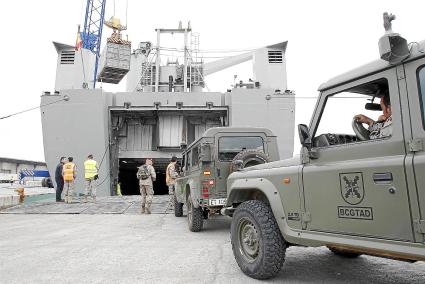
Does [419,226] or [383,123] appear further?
[383,123]

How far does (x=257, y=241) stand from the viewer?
367cm

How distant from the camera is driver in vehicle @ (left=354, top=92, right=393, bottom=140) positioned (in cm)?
267

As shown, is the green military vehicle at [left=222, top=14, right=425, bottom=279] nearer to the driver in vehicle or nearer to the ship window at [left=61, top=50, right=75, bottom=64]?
the driver in vehicle

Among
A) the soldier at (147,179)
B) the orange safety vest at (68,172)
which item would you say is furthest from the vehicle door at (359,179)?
the orange safety vest at (68,172)

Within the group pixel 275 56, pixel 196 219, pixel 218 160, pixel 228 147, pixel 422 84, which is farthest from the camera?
pixel 275 56

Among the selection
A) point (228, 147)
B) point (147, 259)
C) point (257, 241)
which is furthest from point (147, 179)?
point (257, 241)

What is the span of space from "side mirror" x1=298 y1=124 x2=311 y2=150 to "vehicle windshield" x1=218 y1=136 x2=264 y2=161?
3.41 metres

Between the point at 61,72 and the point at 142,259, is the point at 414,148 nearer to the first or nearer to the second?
the point at 142,259

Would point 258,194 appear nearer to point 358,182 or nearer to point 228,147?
point 358,182

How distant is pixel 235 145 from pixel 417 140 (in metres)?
4.46

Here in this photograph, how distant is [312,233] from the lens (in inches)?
124

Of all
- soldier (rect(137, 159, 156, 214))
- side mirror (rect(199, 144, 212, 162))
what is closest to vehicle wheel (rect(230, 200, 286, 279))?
side mirror (rect(199, 144, 212, 162))

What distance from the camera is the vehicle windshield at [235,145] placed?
6.61 m

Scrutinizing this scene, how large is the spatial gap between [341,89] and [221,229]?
4844 mm
